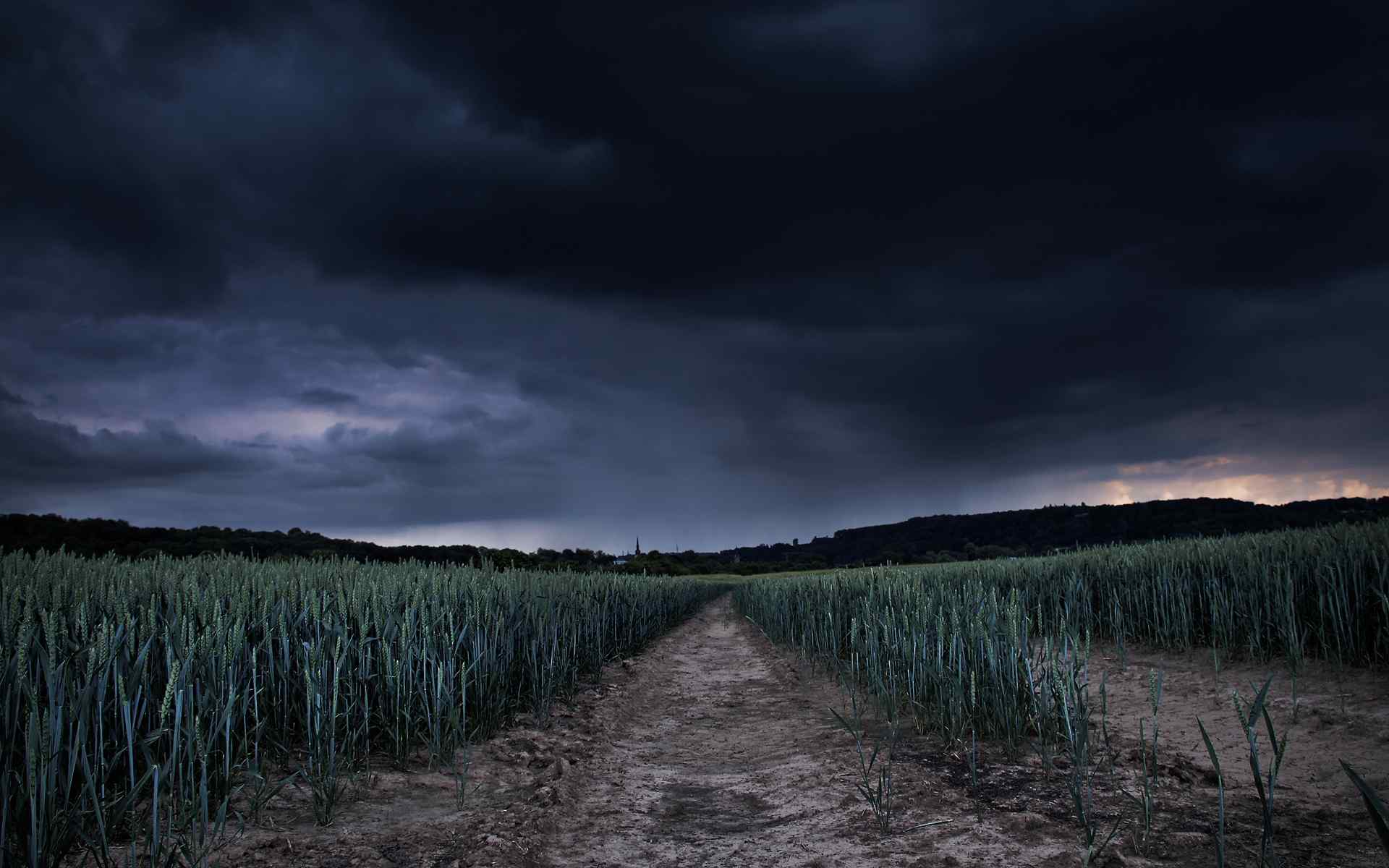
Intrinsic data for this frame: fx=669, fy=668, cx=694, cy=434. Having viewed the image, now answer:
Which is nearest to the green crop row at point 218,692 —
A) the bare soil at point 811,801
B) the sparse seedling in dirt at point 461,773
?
the sparse seedling in dirt at point 461,773

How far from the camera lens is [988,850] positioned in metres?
3.72

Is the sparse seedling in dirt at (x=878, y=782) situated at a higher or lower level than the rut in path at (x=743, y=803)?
higher

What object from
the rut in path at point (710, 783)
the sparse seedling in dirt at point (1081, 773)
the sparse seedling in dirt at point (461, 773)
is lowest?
the rut in path at point (710, 783)

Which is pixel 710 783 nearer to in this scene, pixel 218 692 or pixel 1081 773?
pixel 1081 773

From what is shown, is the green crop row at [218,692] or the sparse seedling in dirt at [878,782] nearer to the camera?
the green crop row at [218,692]

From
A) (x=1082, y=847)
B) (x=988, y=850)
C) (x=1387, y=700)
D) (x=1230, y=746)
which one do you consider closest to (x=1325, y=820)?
(x=1082, y=847)

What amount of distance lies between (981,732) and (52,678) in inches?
243

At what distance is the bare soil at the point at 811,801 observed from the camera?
375cm

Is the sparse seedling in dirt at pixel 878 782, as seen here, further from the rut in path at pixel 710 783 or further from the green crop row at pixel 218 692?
the green crop row at pixel 218 692

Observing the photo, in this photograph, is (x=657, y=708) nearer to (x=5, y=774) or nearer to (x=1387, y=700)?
(x=5, y=774)

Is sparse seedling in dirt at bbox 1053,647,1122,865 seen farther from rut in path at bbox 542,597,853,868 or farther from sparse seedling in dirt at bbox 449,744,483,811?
sparse seedling in dirt at bbox 449,744,483,811

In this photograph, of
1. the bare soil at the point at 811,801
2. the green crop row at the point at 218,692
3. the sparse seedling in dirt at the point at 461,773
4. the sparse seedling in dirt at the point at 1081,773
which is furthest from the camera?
the sparse seedling in dirt at the point at 461,773

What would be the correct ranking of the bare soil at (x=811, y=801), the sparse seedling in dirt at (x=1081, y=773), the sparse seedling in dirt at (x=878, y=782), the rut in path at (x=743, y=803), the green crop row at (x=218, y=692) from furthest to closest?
the sparse seedling in dirt at (x=878, y=782) → the rut in path at (x=743, y=803) → the bare soil at (x=811, y=801) → the sparse seedling in dirt at (x=1081, y=773) → the green crop row at (x=218, y=692)

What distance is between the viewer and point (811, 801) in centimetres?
485
